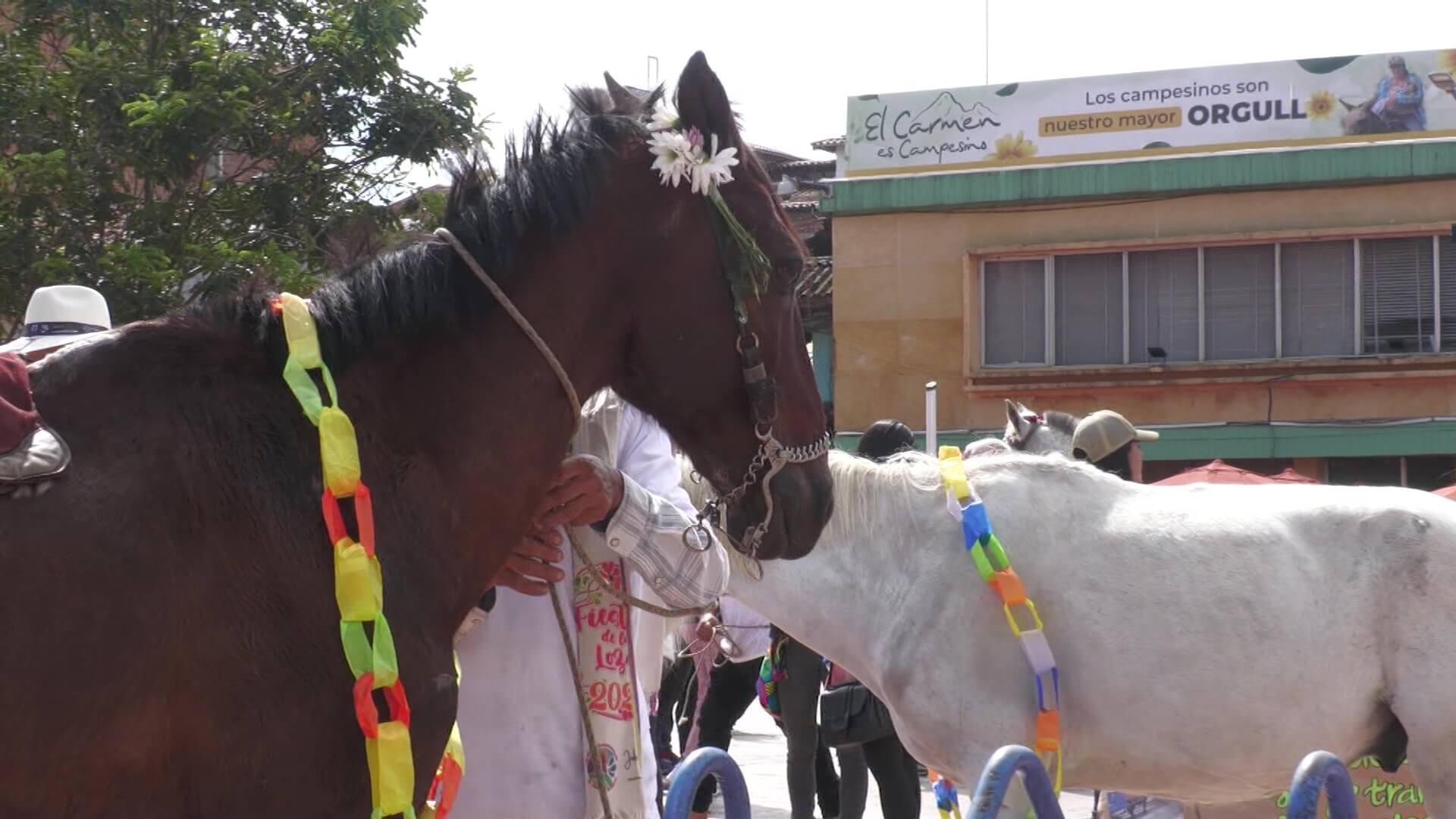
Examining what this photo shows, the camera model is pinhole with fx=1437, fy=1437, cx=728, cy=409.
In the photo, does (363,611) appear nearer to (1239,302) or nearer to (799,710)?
(799,710)

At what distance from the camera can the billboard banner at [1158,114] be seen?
19219 millimetres

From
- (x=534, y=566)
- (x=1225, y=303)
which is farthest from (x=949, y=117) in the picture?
(x=534, y=566)

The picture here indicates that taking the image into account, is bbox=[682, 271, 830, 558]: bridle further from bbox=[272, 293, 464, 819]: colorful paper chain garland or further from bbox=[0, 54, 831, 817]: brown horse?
bbox=[272, 293, 464, 819]: colorful paper chain garland

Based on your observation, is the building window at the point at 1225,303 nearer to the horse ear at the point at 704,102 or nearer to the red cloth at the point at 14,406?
the horse ear at the point at 704,102

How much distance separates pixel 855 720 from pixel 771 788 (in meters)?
3.66

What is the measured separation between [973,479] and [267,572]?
345 cm

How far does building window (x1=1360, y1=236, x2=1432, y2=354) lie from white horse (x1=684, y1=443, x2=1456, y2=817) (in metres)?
15.6

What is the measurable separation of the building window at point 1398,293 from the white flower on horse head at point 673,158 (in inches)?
744

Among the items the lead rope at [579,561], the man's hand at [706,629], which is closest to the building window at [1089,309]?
the man's hand at [706,629]

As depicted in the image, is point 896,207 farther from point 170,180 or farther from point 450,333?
point 450,333

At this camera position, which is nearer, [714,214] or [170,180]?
[714,214]

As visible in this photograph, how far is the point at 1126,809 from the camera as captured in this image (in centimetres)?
842

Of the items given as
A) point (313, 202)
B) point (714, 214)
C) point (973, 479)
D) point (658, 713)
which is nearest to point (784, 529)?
point (714, 214)

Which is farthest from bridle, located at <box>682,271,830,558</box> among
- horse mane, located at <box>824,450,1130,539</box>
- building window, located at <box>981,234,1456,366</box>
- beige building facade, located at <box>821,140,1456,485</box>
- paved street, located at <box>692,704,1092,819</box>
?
building window, located at <box>981,234,1456,366</box>
